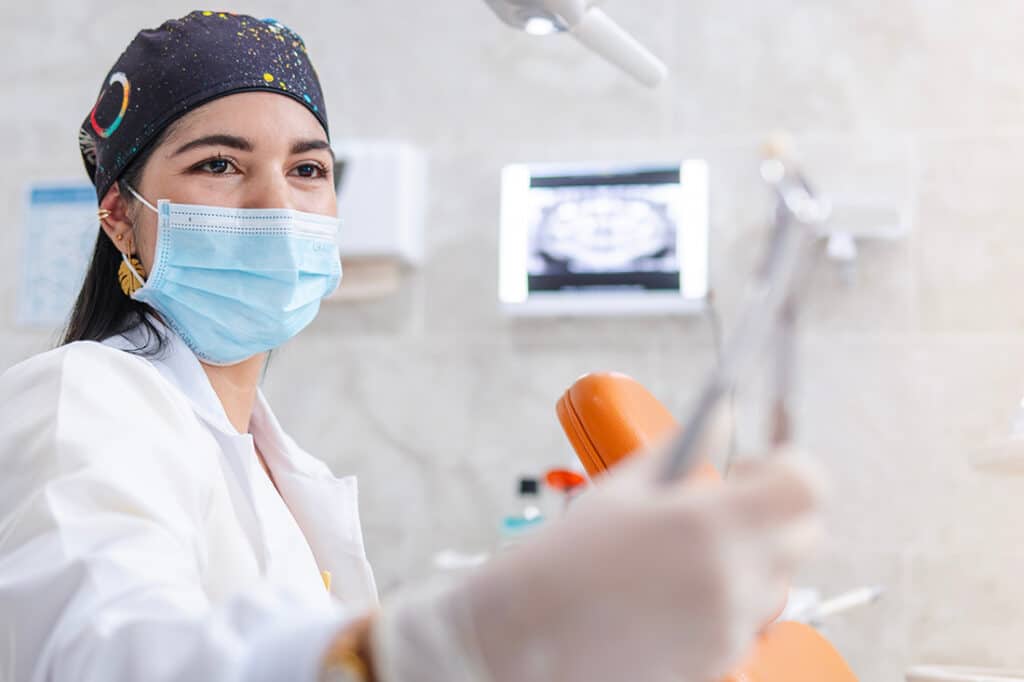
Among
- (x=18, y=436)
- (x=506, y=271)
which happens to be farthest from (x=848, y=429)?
(x=18, y=436)

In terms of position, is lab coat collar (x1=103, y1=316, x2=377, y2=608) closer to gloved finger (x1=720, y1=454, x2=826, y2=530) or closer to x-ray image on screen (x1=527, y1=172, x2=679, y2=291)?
gloved finger (x1=720, y1=454, x2=826, y2=530)

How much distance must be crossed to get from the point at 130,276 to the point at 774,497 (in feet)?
3.65

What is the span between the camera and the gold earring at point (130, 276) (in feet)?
4.79

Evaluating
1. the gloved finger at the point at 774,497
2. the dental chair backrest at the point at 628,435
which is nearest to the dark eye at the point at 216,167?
the dental chair backrest at the point at 628,435

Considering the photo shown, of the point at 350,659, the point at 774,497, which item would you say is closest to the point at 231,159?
the point at 350,659

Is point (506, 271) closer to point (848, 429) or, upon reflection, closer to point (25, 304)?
point (848, 429)

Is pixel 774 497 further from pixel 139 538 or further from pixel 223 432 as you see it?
pixel 223 432

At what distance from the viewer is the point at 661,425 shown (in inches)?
55.2

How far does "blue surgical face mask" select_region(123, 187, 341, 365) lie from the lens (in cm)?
140

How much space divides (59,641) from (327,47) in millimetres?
2590

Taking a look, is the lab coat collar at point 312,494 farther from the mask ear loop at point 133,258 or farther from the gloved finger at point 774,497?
the gloved finger at point 774,497

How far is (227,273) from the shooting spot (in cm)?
143

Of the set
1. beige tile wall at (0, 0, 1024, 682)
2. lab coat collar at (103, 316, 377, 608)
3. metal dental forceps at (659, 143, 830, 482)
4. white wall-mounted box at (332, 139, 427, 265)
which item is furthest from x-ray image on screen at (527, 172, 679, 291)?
metal dental forceps at (659, 143, 830, 482)

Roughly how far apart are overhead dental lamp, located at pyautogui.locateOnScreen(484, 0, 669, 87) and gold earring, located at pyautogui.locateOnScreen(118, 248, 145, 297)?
548mm
